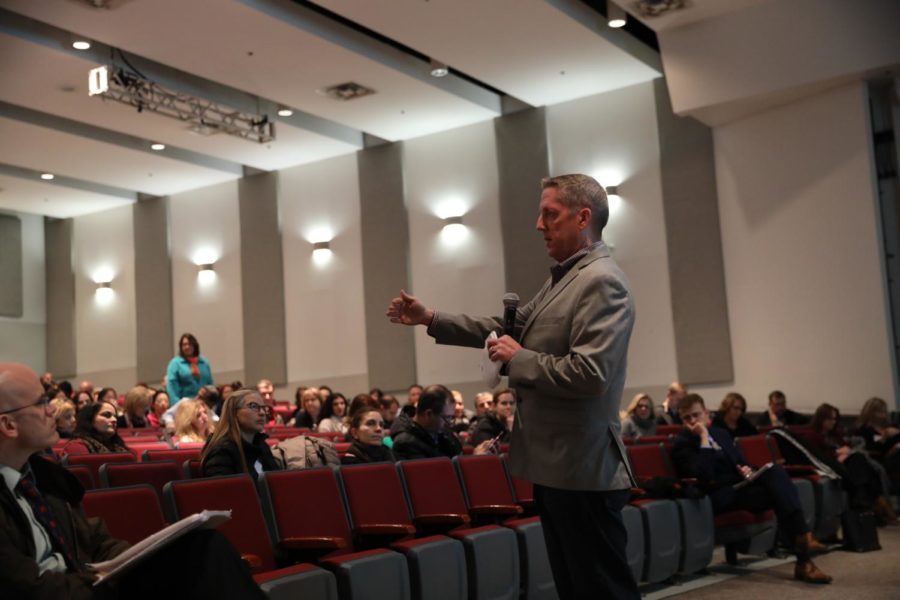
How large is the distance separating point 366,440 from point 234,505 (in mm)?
1764

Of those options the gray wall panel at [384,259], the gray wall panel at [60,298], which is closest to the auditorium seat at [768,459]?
the gray wall panel at [384,259]

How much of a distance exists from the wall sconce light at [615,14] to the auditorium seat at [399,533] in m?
6.71

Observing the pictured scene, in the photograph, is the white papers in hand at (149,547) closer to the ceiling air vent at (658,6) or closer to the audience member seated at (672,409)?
the audience member seated at (672,409)

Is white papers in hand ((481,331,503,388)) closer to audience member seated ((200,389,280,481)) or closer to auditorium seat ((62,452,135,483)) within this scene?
audience member seated ((200,389,280,481))

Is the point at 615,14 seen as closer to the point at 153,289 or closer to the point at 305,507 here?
the point at 305,507

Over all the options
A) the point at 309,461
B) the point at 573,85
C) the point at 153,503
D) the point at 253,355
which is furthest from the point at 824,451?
the point at 253,355

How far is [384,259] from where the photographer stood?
13492mm

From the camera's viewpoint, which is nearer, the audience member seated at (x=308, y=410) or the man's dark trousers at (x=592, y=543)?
the man's dark trousers at (x=592, y=543)

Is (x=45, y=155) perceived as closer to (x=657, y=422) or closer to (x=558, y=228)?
(x=657, y=422)

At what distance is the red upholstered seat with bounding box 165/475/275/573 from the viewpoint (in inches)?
→ 133

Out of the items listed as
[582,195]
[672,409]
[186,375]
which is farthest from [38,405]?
[672,409]

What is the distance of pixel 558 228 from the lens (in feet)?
7.97

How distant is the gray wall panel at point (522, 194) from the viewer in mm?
12195

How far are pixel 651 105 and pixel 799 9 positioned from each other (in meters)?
2.41
